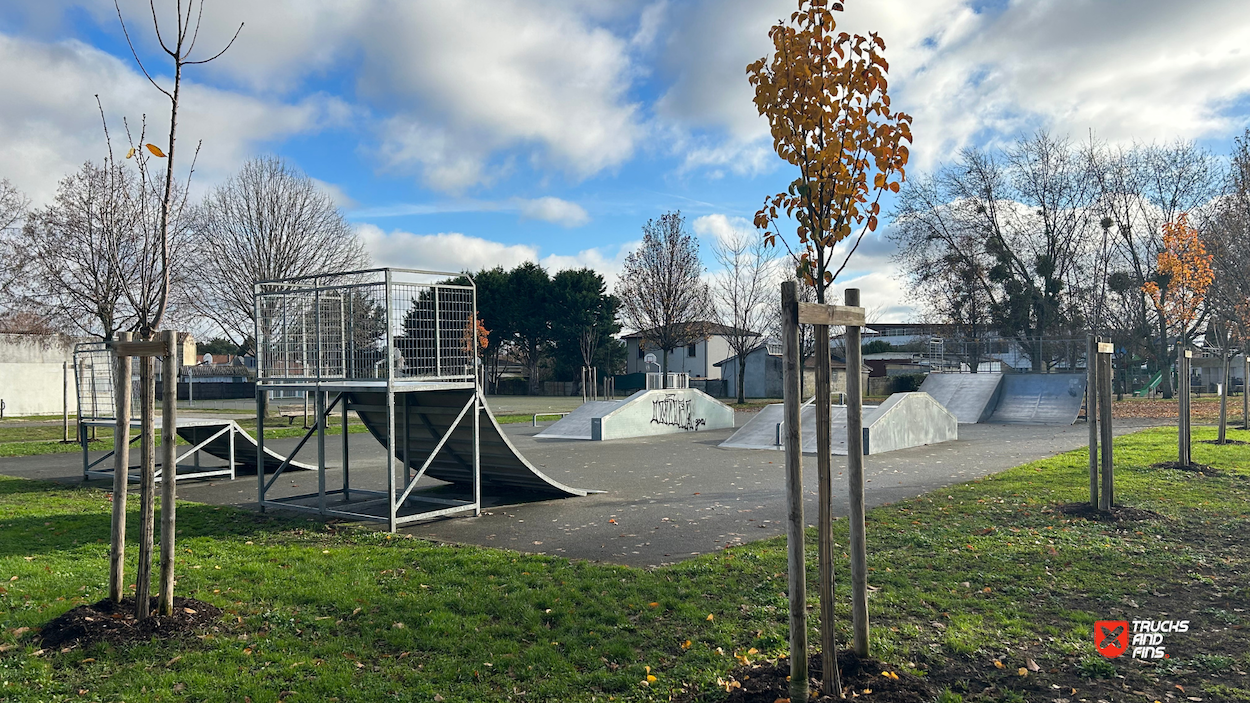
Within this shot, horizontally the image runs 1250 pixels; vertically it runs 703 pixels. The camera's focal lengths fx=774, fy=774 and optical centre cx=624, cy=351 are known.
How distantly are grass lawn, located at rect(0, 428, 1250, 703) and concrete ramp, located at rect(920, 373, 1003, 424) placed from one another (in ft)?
64.5

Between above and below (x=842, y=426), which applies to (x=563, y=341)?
above

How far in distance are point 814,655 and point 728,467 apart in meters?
9.55

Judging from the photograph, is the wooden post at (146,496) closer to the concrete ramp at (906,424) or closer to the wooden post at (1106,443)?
the wooden post at (1106,443)

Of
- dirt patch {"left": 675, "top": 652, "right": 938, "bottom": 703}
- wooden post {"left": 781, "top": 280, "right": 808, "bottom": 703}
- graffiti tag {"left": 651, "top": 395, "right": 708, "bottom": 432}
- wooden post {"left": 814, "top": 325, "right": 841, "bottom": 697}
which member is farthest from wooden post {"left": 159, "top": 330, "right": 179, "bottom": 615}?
graffiti tag {"left": 651, "top": 395, "right": 708, "bottom": 432}

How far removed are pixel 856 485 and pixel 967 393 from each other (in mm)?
27498

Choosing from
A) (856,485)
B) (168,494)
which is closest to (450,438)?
(168,494)

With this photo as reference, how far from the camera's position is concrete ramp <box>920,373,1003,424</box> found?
2700 cm

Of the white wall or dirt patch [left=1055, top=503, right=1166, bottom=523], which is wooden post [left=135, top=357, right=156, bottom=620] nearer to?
dirt patch [left=1055, top=503, right=1166, bottom=523]

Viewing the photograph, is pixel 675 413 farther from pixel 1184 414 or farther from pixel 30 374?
pixel 30 374

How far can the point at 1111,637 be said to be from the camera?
14.8 feet

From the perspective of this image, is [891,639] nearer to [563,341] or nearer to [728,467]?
[728,467]

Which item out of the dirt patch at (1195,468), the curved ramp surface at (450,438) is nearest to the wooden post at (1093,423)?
the dirt patch at (1195,468)

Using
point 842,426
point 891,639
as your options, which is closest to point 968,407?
point 842,426

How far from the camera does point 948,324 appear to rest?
43.0 m
